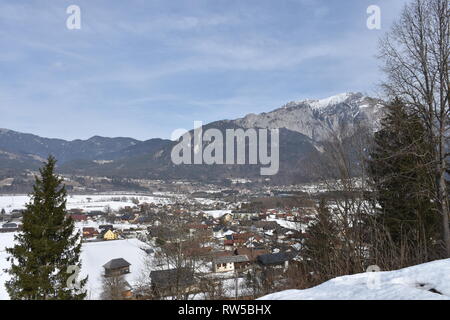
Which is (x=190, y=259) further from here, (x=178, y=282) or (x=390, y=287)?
(x=390, y=287)

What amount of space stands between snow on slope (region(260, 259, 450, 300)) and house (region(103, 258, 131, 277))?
19527 millimetres

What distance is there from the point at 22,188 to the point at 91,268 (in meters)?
132

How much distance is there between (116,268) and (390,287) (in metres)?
22.1

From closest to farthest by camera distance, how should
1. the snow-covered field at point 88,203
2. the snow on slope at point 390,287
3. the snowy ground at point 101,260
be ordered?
the snow on slope at point 390,287, the snowy ground at point 101,260, the snow-covered field at point 88,203

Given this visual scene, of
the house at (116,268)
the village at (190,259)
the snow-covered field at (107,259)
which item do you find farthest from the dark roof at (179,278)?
the house at (116,268)

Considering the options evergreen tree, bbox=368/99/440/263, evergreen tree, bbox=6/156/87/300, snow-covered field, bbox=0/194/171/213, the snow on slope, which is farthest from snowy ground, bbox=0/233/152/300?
snow-covered field, bbox=0/194/171/213

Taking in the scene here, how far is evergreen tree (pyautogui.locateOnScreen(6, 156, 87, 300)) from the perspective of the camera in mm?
10320

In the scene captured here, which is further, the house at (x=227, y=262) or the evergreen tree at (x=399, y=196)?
the house at (x=227, y=262)

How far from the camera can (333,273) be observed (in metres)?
5.84

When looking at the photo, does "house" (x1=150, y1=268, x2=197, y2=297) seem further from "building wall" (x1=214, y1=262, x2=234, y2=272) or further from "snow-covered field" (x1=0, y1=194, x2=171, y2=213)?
"snow-covered field" (x1=0, y1=194, x2=171, y2=213)

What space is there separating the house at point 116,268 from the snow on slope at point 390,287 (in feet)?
64.1

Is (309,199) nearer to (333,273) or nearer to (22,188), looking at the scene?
(333,273)

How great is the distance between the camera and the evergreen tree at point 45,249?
10.3 meters

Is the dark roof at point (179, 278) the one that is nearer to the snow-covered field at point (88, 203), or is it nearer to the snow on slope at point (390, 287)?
the snow on slope at point (390, 287)
